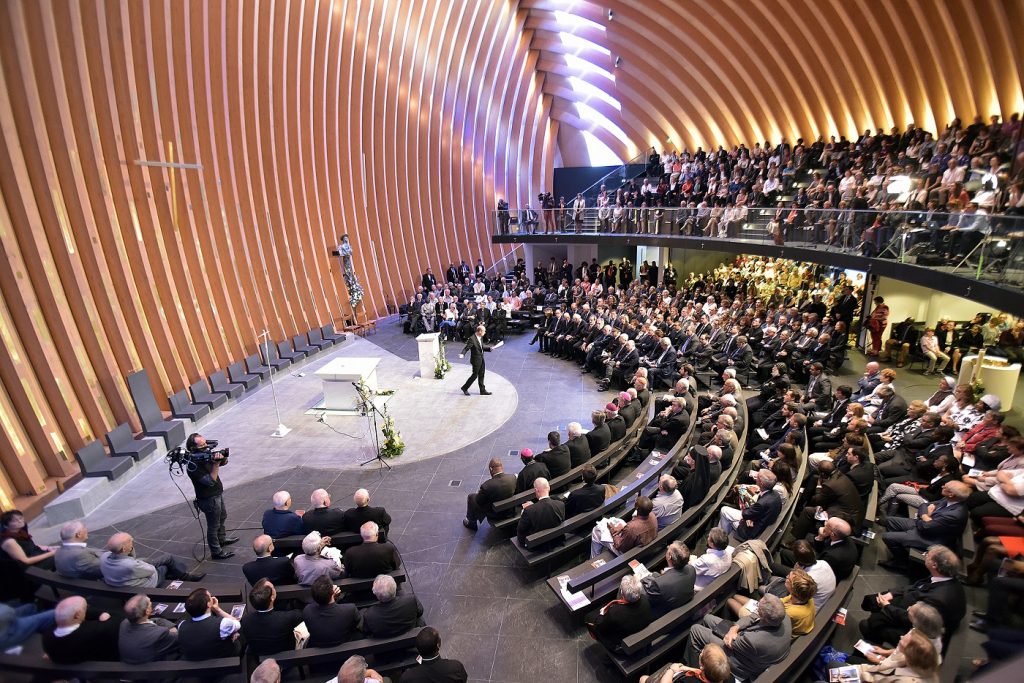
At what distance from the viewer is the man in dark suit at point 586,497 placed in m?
5.84

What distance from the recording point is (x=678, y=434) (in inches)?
305

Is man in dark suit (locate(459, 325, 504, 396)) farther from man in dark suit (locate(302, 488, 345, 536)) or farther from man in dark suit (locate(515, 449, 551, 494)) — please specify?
man in dark suit (locate(302, 488, 345, 536))

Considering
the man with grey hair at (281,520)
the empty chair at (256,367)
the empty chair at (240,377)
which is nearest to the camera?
the man with grey hair at (281,520)

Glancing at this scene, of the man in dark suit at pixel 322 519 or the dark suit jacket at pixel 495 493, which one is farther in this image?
the dark suit jacket at pixel 495 493

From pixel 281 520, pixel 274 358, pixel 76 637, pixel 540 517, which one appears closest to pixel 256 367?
pixel 274 358

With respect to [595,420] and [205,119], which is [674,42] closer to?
[205,119]

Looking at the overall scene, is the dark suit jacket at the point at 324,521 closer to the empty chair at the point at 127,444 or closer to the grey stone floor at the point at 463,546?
the grey stone floor at the point at 463,546

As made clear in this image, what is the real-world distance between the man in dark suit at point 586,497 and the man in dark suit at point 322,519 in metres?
2.48

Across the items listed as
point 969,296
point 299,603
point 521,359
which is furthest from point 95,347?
point 969,296

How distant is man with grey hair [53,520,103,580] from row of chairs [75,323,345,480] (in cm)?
328

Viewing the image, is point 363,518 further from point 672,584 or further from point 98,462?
point 98,462

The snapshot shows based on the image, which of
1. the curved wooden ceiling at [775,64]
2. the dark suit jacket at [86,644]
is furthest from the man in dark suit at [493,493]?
the curved wooden ceiling at [775,64]

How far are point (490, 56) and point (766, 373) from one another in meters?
17.1

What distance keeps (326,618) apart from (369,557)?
805mm
